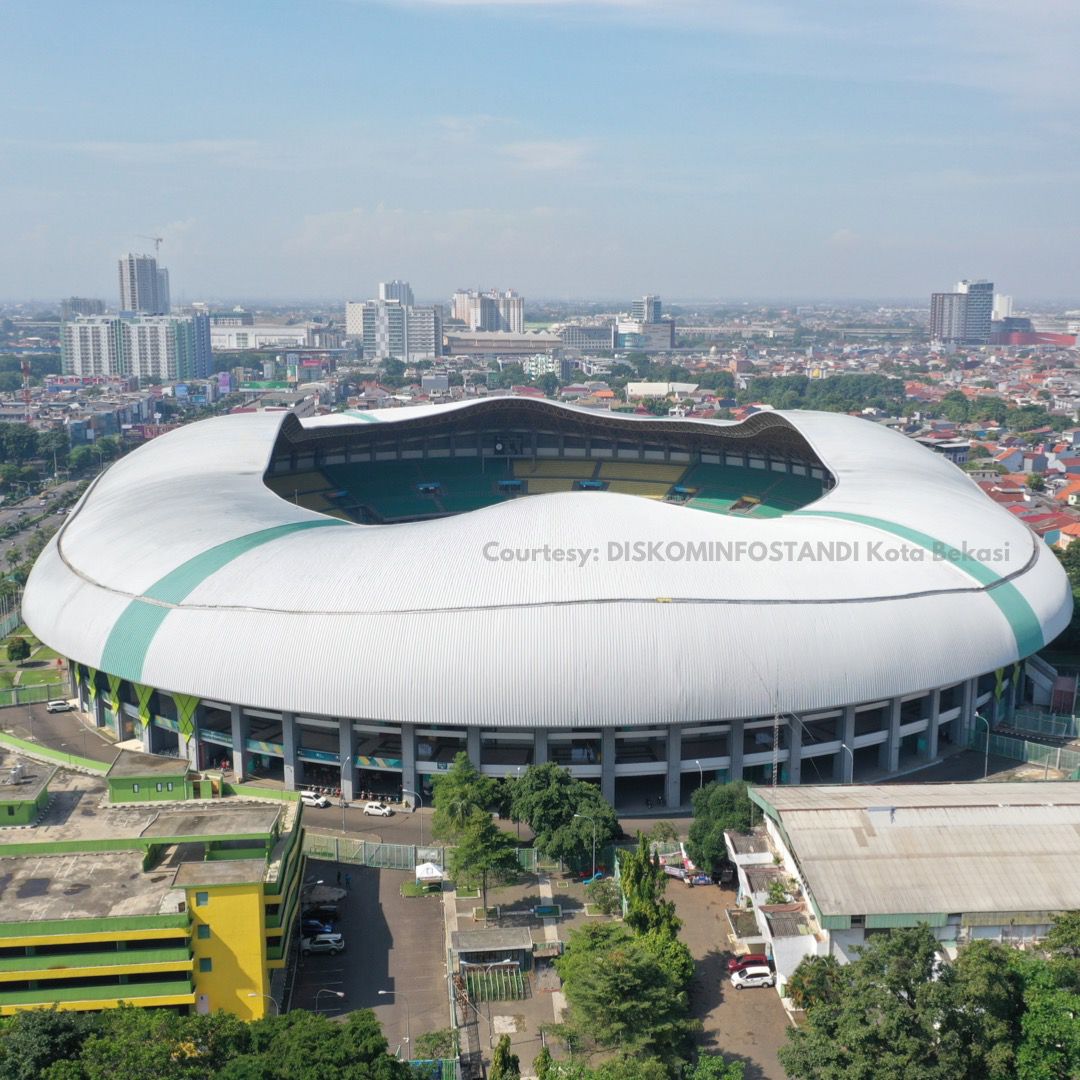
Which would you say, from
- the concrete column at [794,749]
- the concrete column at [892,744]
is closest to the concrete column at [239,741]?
the concrete column at [794,749]

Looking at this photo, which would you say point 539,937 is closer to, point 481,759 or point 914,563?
point 481,759

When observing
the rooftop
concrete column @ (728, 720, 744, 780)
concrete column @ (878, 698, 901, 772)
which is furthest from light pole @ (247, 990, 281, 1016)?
concrete column @ (878, 698, 901, 772)

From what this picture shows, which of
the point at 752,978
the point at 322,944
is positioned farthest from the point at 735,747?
the point at 322,944

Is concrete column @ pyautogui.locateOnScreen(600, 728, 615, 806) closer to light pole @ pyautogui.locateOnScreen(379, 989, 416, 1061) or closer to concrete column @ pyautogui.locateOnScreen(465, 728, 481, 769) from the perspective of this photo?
concrete column @ pyautogui.locateOnScreen(465, 728, 481, 769)

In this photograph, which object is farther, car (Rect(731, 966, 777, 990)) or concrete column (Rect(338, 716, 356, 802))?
concrete column (Rect(338, 716, 356, 802))

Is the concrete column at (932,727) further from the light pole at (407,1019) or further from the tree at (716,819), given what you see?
the light pole at (407,1019)

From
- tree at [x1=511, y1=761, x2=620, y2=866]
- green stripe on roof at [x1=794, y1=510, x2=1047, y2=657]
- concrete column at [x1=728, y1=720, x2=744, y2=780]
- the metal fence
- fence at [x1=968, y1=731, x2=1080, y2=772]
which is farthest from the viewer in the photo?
green stripe on roof at [x1=794, y1=510, x2=1047, y2=657]

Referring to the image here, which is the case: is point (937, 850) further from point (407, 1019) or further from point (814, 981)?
point (407, 1019)
